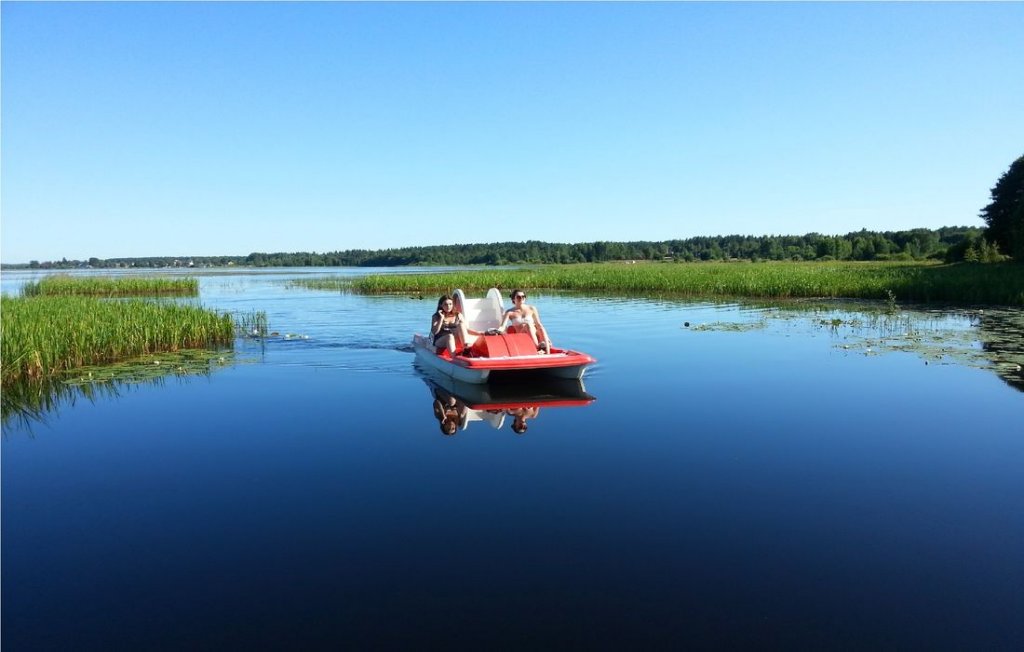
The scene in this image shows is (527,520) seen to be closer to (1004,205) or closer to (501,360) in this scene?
(501,360)

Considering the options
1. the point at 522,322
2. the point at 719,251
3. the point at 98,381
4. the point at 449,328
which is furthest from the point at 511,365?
the point at 719,251

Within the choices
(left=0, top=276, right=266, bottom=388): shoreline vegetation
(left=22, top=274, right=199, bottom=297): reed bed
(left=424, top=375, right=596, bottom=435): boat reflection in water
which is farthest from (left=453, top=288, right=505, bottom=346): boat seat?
(left=22, top=274, right=199, bottom=297): reed bed

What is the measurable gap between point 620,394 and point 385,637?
7.86m

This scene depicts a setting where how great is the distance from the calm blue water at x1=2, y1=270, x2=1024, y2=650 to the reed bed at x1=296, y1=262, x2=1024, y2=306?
18383 millimetres

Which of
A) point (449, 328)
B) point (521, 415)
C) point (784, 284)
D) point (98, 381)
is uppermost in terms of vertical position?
point (449, 328)

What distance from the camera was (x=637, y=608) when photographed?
4.74 meters

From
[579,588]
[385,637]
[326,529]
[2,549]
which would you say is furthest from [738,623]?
[2,549]

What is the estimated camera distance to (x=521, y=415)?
34.6 feet

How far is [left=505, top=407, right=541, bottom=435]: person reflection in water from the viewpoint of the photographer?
382 inches

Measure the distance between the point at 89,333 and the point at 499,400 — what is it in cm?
926

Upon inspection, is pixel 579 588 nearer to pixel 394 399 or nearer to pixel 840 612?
pixel 840 612

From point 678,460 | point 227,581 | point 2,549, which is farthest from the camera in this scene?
point 678,460

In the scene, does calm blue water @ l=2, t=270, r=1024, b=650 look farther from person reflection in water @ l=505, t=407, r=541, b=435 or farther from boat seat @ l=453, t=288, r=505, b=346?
boat seat @ l=453, t=288, r=505, b=346

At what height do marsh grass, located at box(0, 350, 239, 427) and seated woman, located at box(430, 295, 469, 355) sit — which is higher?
seated woman, located at box(430, 295, 469, 355)
